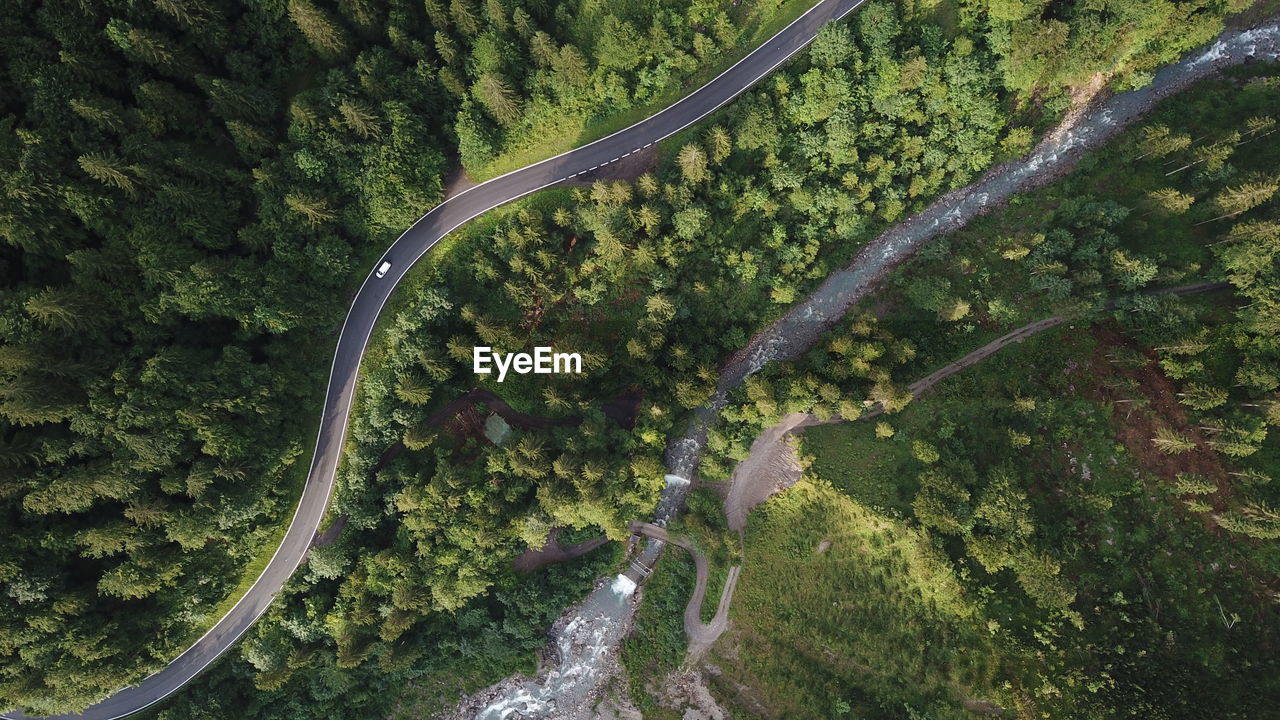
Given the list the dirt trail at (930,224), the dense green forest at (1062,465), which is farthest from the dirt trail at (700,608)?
the dirt trail at (930,224)

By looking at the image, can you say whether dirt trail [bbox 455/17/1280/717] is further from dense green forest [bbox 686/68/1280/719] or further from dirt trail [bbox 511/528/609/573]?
Result: dirt trail [bbox 511/528/609/573]

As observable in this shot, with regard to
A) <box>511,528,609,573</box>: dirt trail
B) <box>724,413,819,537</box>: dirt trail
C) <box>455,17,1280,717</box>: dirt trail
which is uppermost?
<box>455,17,1280,717</box>: dirt trail

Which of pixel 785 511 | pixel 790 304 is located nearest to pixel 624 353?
pixel 790 304

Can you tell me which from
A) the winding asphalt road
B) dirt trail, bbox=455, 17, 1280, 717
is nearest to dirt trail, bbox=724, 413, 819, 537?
dirt trail, bbox=455, 17, 1280, 717

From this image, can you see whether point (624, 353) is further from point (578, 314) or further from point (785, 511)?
point (785, 511)

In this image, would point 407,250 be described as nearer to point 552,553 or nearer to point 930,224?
point 552,553
